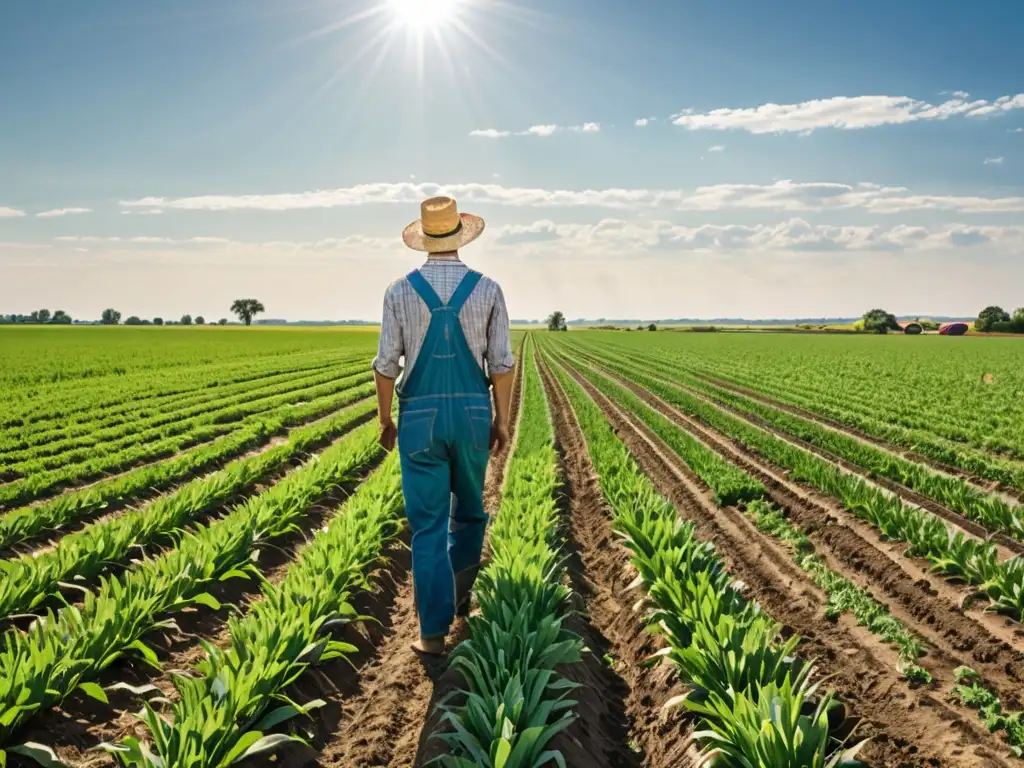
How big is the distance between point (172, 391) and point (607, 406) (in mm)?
13138

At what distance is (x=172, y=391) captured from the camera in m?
21.0

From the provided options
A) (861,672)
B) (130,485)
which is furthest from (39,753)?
(130,485)

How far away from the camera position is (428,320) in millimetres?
4047

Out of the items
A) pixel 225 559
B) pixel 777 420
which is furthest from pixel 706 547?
pixel 777 420

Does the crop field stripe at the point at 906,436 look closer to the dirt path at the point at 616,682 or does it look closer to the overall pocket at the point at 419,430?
the dirt path at the point at 616,682

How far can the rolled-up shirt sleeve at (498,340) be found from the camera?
13.6ft

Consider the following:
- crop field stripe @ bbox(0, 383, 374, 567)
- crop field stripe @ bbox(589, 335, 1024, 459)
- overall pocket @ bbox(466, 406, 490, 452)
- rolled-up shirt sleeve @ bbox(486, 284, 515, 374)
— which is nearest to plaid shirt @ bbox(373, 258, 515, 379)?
rolled-up shirt sleeve @ bbox(486, 284, 515, 374)

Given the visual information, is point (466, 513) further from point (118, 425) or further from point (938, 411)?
point (938, 411)

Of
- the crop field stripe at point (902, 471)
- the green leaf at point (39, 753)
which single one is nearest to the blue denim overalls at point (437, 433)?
the green leaf at point (39, 753)

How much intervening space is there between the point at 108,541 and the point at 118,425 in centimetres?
1038

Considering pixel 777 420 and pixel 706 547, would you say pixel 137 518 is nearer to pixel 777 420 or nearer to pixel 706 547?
pixel 706 547

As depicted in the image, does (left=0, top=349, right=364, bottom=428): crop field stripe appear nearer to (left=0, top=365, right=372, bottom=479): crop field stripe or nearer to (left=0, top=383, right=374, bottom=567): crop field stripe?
(left=0, top=365, right=372, bottom=479): crop field stripe

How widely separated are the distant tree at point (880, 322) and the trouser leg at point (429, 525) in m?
118

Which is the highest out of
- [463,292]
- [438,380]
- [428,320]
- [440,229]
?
[440,229]
